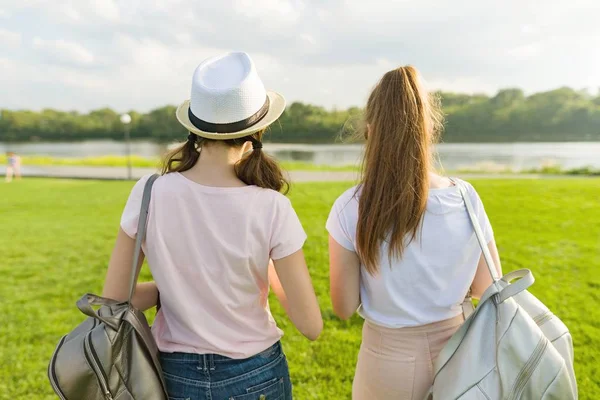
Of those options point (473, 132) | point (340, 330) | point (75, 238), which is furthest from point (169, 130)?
point (340, 330)

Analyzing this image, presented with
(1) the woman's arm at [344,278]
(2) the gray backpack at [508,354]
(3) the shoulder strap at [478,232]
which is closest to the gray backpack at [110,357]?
(1) the woman's arm at [344,278]

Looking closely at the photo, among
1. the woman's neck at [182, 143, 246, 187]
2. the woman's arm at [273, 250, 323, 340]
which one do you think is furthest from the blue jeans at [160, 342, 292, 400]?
the woman's neck at [182, 143, 246, 187]

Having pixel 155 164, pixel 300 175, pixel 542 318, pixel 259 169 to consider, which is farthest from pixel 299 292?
pixel 155 164

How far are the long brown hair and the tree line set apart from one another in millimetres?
49166

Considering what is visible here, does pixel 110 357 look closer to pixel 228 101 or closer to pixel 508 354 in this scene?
pixel 228 101

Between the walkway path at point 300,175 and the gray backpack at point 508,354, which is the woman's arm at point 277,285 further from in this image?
the walkway path at point 300,175

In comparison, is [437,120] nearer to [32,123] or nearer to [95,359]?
[95,359]

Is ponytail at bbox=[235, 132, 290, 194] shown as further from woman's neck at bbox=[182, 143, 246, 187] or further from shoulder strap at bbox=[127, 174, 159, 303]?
shoulder strap at bbox=[127, 174, 159, 303]

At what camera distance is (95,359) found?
1.20 metres

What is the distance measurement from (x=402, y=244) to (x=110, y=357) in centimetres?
87

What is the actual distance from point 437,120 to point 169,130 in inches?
2755

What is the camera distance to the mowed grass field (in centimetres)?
319

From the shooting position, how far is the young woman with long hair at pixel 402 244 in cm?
137

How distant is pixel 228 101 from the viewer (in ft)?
4.24
